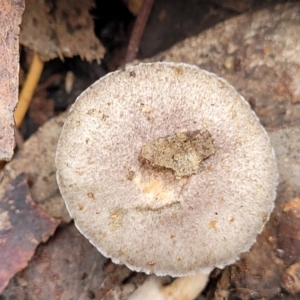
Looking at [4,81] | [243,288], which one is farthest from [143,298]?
[4,81]

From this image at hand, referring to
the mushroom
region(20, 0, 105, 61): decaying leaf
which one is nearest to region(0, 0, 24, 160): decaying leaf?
the mushroom

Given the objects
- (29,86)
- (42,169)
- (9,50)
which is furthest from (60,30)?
(42,169)

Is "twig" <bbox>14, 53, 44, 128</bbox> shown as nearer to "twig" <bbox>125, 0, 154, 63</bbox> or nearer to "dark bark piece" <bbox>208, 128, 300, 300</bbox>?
"twig" <bbox>125, 0, 154, 63</bbox>

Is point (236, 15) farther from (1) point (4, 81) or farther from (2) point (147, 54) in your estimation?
(1) point (4, 81)

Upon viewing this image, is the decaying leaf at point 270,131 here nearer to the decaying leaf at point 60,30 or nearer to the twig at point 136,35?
the twig at point 136,35

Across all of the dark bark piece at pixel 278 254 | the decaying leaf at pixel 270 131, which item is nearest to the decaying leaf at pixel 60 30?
the decaying leaf at pixel 270 131
